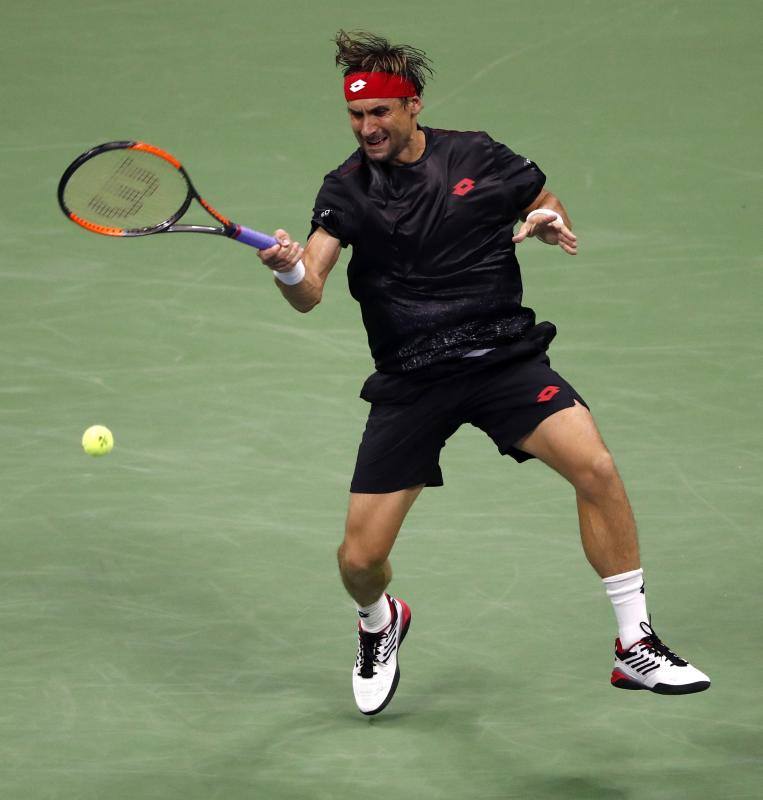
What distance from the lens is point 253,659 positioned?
6.76m

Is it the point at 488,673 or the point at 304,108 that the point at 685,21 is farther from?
the point at 488,673

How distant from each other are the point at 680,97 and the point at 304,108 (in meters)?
2.56

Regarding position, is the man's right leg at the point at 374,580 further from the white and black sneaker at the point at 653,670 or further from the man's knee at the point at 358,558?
the white and black sneaker at the point at 653,670

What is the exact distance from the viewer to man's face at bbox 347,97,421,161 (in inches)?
241

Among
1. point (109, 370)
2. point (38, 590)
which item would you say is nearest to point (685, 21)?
point (109, 370)

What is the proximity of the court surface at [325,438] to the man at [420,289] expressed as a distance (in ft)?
1.50

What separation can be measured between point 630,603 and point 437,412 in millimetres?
942

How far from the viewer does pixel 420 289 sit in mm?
6199

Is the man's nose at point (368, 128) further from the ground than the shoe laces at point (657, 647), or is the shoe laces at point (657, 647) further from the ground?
the man's nose at point (368, 128)

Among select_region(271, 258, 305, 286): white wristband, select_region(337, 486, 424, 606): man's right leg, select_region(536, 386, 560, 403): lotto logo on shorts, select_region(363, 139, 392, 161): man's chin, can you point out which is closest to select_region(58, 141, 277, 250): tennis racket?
select_region(271, 258, 305, 286): white wristband

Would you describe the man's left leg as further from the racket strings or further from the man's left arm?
the racket strings

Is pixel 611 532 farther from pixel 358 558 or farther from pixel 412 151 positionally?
pixel 412 151

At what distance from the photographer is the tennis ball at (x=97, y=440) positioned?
8.03 meters

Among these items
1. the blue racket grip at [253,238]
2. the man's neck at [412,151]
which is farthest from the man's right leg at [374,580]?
the man's neck at [412,151]
